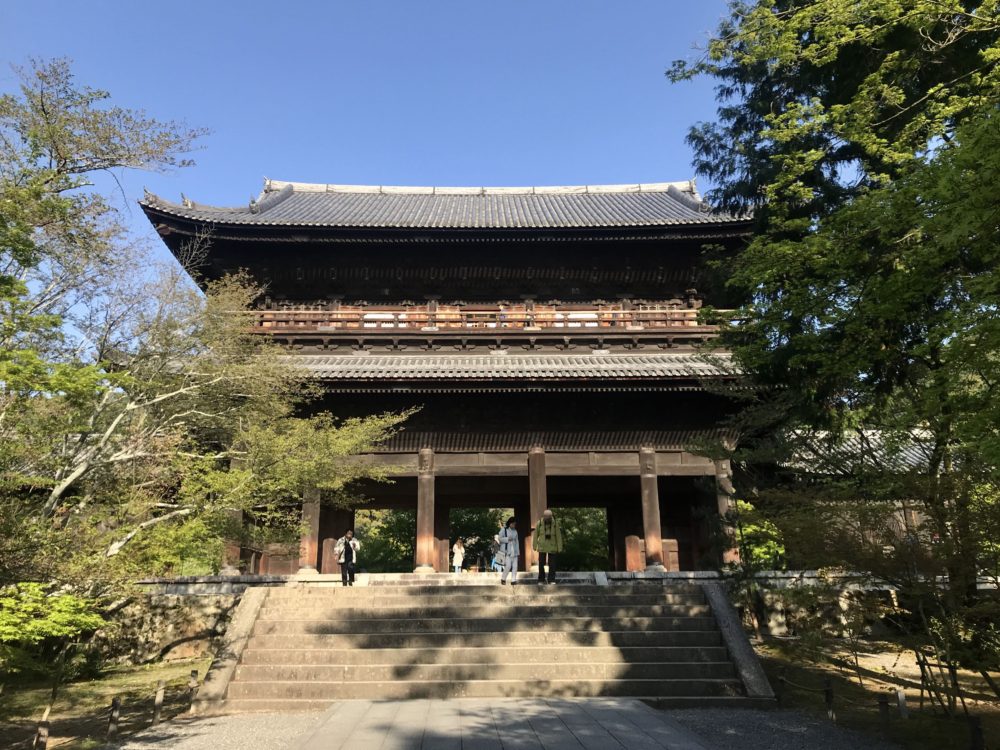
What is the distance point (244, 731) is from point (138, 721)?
238cm

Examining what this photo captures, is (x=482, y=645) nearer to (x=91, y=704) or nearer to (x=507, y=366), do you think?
(x=91, y=704)

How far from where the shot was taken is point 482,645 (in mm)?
9195

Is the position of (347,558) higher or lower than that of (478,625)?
higher

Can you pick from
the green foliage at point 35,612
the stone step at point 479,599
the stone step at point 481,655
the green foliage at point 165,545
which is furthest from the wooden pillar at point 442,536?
the green foliage at point 35,612

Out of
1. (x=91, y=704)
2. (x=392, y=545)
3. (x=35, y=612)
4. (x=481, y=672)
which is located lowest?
(x=91, y=704)

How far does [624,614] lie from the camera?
983cm

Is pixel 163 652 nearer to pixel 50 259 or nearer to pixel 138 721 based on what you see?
pixel 138 721

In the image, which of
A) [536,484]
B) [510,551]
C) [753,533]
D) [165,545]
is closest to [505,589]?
[510,551]

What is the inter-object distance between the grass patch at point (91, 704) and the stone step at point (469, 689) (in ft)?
4.41

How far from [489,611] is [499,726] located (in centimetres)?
354

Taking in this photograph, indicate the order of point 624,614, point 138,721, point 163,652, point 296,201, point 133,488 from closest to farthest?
1. point 133,488
2. point 138,721
3. point 624,614
4. point 163,652
5. point 296,201

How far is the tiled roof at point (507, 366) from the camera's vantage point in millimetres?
13711

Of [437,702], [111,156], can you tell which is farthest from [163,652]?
[111,156]

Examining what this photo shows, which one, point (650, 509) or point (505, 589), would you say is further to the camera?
point (650, 509)
